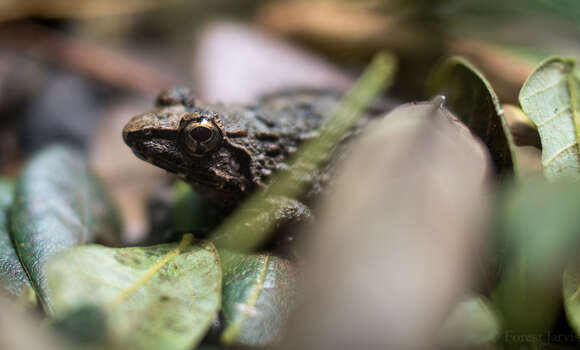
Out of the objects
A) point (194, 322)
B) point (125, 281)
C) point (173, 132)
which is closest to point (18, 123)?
point (173, 132)

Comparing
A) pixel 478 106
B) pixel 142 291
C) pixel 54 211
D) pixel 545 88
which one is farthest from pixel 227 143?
pixel 545 88

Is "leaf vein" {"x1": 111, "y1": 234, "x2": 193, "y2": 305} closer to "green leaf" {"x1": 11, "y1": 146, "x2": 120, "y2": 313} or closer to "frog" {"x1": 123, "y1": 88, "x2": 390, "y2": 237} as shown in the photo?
"green leaf" {"x1": 11, "y1": 146, "x2": 120, "y2": 313}

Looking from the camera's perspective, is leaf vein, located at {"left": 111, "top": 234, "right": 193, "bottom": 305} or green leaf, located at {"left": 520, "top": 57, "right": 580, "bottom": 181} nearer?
leaf vein, located at {"left": 111, "top": 234, "right": 193, "bottom": 305}

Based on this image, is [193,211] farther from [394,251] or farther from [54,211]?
[394,251]

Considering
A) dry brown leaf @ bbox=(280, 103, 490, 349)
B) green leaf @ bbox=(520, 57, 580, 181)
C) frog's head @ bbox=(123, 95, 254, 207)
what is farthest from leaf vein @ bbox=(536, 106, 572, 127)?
frog's head @ bbox=(123, 95, 254, 207)

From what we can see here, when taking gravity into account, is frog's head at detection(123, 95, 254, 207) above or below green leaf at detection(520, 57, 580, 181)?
below

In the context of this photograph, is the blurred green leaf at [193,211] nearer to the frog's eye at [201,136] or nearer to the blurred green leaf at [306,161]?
the blurred green leaf at [306,161]

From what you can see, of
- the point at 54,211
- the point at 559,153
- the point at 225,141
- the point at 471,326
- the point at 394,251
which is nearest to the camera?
the point at 394,251
